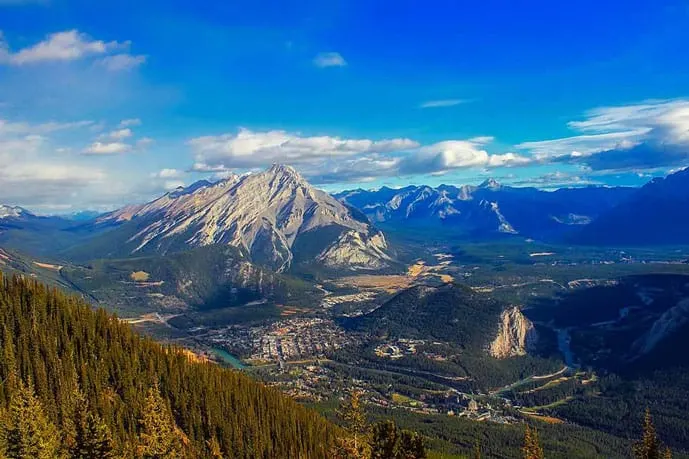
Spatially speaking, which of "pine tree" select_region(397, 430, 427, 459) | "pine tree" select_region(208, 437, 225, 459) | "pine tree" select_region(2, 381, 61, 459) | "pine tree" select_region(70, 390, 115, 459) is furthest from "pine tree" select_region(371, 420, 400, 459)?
"pine tree" select_region(208, 437, 225, 459)

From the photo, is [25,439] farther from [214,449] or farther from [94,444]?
[214,449]

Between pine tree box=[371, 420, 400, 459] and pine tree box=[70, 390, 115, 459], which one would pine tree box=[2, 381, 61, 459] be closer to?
pine tree box=[70, 390, 115, 459]

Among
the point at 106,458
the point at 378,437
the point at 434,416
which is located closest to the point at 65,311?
the point at 106,458

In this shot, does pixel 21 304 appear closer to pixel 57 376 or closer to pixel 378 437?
pixel 57 376

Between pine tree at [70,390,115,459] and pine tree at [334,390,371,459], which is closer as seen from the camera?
pine tree at [334,390,371,459]

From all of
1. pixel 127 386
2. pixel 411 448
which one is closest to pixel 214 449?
pixel 127 386

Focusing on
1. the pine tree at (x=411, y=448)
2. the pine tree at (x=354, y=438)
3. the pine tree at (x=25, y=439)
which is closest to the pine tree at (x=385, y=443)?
the pine tree at (x=354, y=438)

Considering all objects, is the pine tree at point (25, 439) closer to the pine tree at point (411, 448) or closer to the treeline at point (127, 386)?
the treeline at point (127, 386)

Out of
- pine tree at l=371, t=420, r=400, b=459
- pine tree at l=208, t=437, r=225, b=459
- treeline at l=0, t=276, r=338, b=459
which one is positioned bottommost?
pine tree at l=208, t=437, r=225, b=459
